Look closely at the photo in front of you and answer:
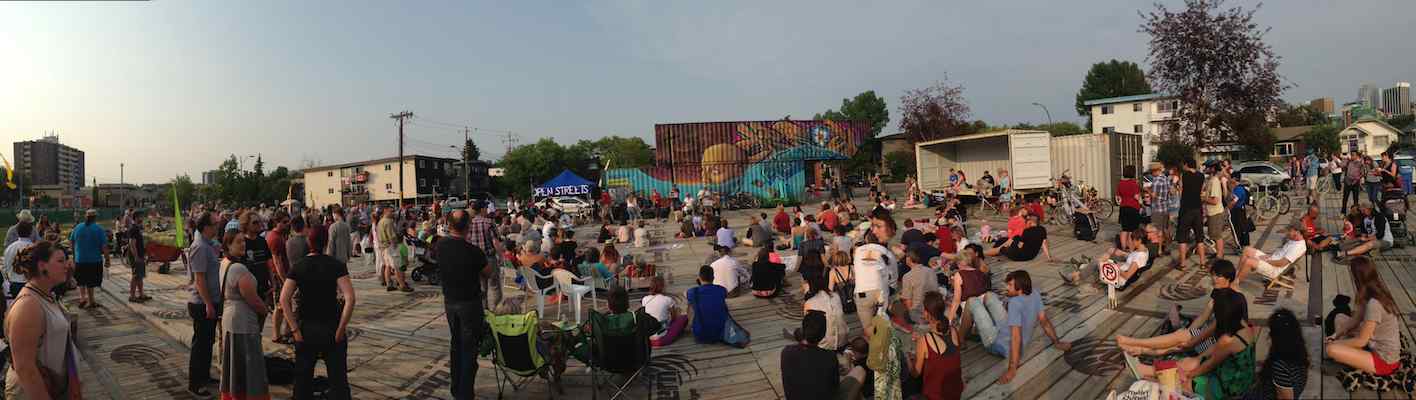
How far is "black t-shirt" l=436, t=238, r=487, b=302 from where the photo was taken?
5.04m

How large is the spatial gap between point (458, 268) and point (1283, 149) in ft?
224

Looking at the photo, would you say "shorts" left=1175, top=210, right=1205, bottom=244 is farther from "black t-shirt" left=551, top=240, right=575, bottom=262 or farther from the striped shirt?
"black t-shirt" left=551, top=240, right=575, bottom=262

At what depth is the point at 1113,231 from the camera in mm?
14000

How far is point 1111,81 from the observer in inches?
2881

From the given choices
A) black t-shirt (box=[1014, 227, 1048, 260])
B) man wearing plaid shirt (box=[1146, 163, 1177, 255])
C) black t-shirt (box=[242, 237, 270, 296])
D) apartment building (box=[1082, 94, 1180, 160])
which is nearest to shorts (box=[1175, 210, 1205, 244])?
man wearing plaid shirt (box=[1146, 163, 1177, 255])

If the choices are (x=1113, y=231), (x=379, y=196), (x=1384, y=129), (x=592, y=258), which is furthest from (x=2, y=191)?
(x=1384, y=129)

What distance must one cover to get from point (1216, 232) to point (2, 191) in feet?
340

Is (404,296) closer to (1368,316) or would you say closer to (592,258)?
(592,258)

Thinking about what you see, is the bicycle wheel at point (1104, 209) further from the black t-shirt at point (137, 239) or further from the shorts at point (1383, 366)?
the black t-shirt at point (137, 239)

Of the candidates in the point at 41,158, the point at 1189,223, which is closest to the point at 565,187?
the point at 1189,223

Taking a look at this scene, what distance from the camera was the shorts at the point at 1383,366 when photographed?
4398 mm

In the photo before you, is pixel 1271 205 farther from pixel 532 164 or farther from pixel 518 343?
pixel 532 164

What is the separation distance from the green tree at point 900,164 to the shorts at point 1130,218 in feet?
127

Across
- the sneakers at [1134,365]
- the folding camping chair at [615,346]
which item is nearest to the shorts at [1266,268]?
the sneakers at [1134,365]
